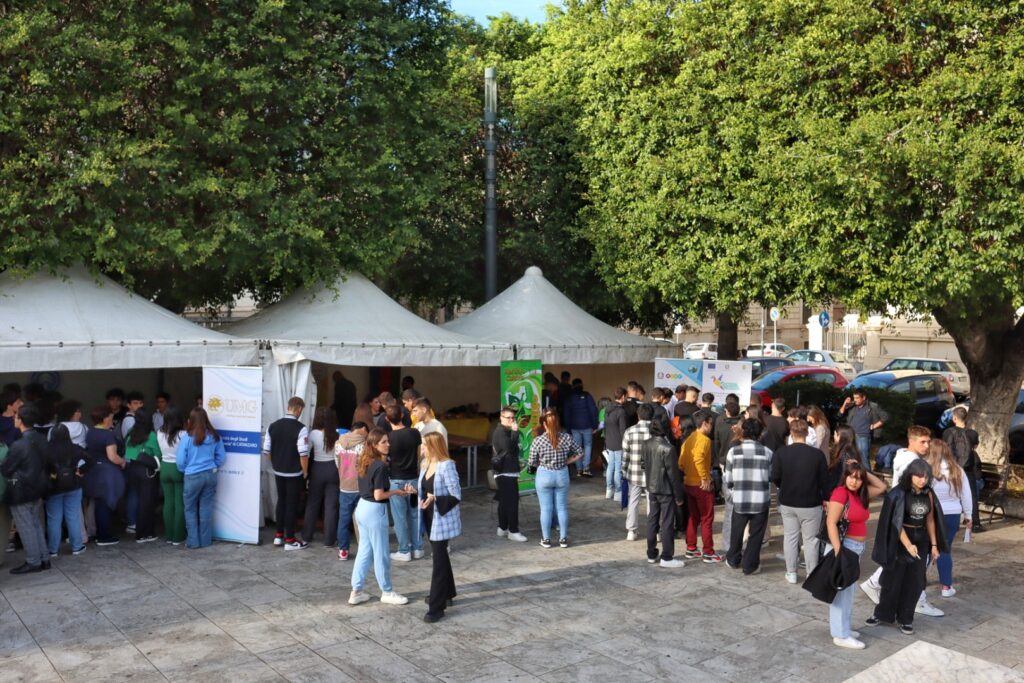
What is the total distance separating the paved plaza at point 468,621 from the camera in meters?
7.10

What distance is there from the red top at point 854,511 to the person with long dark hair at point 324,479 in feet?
18.0

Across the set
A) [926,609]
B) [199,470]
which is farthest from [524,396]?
[926,609]

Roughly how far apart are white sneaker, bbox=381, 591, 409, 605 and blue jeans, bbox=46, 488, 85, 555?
3.83 meters

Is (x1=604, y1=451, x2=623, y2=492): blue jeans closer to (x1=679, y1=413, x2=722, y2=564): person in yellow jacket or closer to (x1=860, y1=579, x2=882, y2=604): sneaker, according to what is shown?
(x1=679, y1=413, x2=722, y2=564): person in yellow jacket

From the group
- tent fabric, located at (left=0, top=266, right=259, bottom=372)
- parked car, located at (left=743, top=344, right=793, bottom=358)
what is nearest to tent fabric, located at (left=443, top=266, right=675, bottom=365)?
tent fabric, located at (left=0, top=266, right=259, bottom=372)

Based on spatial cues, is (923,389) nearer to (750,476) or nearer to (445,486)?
(750,476)

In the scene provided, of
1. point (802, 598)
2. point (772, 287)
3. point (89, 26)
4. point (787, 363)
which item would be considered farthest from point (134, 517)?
point (787, 363)

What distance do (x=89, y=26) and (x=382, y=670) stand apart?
30.4 ft

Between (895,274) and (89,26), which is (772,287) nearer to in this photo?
(895,274)

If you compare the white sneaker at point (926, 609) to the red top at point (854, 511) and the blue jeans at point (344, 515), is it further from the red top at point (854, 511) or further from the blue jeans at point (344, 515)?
the blue jeans at point (344, 515)

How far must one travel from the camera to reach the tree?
11.5m

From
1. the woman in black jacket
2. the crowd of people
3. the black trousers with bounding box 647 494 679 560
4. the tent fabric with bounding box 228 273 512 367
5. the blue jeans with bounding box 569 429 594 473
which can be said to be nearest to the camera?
the woman in black jacket

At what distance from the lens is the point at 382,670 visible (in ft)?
23.1

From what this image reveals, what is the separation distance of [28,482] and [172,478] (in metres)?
1.65
